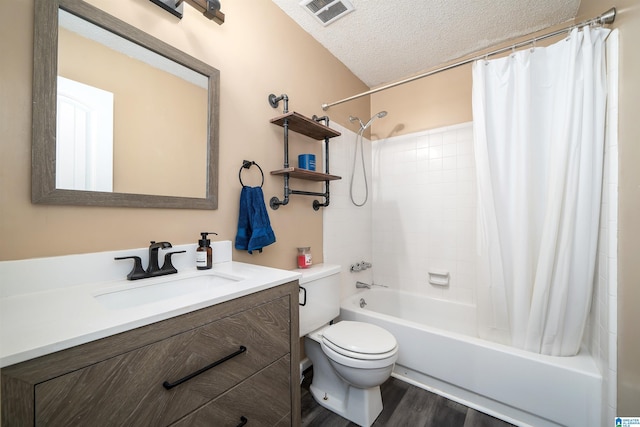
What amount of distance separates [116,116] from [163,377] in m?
0.96

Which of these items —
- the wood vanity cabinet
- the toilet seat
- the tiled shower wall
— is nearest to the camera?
the wood vanity cabinet

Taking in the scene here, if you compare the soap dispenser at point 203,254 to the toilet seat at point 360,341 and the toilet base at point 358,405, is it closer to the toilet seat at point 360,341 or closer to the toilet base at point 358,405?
the toilet seat at point 360,341

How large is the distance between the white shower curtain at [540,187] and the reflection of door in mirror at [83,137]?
1920 mm

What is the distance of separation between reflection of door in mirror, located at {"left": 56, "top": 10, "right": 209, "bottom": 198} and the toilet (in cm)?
86

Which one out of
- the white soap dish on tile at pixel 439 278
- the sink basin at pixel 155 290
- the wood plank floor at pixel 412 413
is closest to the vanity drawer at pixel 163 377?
the sink basin at pixel 155 290

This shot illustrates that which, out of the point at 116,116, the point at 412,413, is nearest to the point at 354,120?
the point at 116,116

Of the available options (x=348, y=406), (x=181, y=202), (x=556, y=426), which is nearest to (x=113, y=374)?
(x=181, y=202)

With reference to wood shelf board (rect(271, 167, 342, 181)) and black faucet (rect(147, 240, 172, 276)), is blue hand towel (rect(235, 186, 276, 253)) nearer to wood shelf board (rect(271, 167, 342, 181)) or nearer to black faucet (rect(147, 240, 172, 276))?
wood shelf board (rect(271, 167, 342, 181))

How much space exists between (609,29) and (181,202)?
7.31 feet

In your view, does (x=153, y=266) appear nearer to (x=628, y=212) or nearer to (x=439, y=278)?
(x=628, y=212)

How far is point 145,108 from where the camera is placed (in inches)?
42.8

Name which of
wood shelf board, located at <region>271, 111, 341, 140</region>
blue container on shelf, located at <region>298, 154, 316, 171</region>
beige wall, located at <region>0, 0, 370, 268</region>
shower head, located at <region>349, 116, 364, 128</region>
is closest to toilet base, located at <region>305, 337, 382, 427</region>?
beige wall, located at <region>0, 0, 370, 268</region>

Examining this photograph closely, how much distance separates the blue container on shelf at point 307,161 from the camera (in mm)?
1729

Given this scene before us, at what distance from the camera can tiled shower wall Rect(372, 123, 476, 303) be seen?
2107 millimetres
